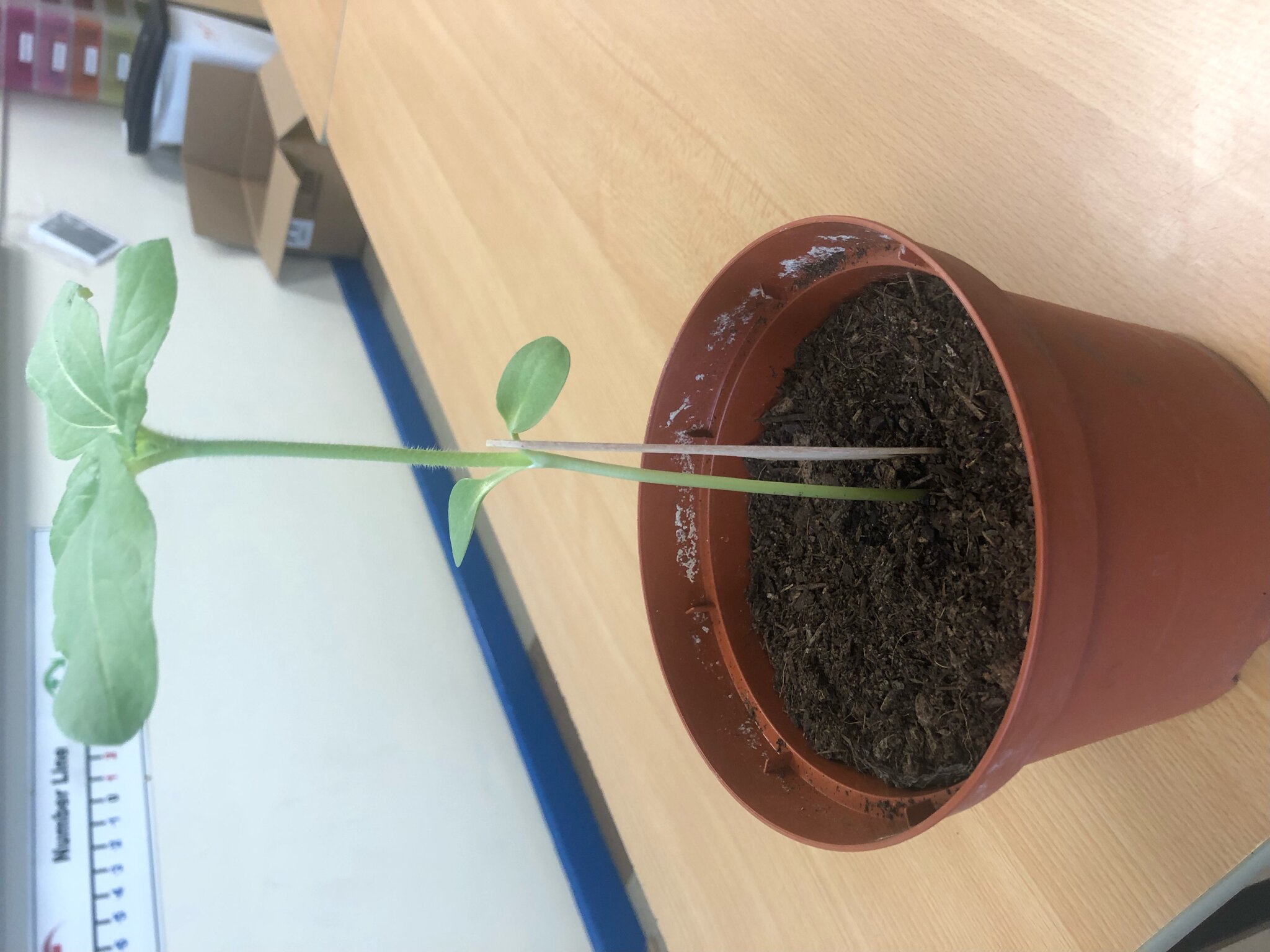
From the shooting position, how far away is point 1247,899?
22.6 inches

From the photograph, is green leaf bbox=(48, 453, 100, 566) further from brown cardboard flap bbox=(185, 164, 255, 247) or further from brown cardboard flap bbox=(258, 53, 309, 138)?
brown cardboard flap bbox=(185, 164, 255, 247)

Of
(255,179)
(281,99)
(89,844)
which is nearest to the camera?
(89,844)

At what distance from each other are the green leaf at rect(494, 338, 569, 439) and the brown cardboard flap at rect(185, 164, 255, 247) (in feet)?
6.01

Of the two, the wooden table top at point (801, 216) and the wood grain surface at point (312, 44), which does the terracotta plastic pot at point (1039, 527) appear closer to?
the wooden table top at point (801, 216)

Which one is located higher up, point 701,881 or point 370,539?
point 701,881

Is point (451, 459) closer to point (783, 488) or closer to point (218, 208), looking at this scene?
point (783, 488)

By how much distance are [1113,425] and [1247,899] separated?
1.56 feet

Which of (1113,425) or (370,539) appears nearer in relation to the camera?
(1113,425)

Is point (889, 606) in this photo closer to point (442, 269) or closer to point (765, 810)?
point (765, 810)

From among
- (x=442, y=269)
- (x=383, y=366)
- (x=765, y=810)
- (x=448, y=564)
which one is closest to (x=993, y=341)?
(x=765, y=810)

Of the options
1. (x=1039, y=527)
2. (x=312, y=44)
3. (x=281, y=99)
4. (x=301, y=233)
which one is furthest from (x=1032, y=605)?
(x=301, y=233)

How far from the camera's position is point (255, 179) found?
2.00 meters

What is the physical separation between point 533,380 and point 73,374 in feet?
0.64

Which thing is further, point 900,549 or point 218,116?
point 218,116
